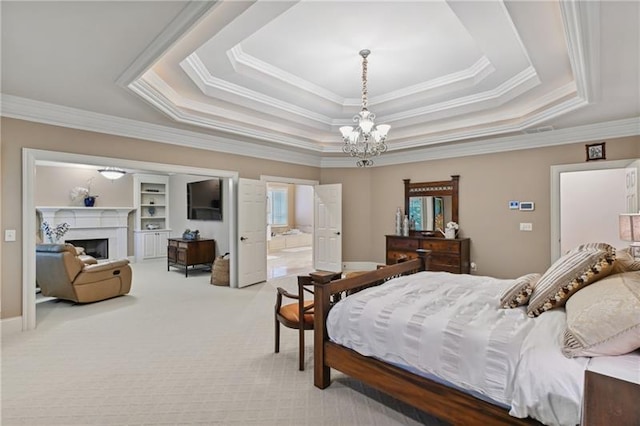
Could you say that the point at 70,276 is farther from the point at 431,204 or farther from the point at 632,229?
the point at 632,229

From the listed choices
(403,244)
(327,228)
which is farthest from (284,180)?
(403,244)

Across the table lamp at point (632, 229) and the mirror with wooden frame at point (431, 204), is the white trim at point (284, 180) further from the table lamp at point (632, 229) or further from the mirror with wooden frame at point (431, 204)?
the table lamp at point (632, 229)

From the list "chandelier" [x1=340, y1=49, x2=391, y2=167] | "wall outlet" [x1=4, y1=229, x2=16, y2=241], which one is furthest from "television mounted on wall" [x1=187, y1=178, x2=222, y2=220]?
"chandelier" [x1=340, y1=49, x2=391, y2=167]

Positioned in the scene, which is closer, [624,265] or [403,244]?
[624,265]

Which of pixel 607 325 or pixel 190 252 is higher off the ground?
pixel 607 325

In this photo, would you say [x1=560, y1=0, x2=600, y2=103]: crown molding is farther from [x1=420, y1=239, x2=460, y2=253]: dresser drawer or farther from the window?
the window

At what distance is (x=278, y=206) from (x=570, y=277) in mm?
11202

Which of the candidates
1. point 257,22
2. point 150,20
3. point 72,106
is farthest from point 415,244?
point 72,106

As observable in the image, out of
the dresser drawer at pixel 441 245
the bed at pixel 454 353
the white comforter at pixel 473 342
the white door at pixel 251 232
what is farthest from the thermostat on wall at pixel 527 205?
the white door at pixel 251 232

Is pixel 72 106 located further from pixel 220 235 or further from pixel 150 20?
pixel 220 235

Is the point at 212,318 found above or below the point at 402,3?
below

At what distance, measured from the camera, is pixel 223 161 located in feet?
17.9

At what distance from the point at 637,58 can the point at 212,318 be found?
16.1ft

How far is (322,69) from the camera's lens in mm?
3814
